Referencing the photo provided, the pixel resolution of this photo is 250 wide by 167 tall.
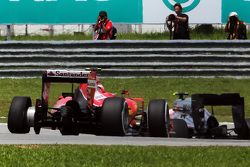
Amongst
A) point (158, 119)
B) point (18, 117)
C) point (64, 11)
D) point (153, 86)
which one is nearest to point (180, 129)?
point (158, 119)

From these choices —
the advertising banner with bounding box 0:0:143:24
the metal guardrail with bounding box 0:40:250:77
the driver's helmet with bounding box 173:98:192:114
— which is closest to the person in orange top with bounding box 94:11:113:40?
the metal guardrail with bounding box 0:40:250:77

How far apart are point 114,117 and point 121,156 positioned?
1.98m

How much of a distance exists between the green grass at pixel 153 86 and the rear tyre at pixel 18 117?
21.7ft

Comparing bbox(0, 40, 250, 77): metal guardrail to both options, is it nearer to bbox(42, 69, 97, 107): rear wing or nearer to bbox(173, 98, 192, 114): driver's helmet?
bbox(173, 98, 192, 114): driver's helmet

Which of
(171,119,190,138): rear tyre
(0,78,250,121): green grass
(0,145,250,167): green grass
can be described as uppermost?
(0,145,250,167): green grass

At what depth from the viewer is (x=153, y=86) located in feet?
67.9

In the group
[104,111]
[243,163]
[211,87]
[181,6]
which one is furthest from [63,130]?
[181,6]

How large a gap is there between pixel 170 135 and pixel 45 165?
3.41 metres

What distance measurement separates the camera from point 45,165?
963 cm

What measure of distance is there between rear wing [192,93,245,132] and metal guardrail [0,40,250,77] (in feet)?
24.8

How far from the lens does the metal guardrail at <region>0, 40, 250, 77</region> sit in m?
20.9

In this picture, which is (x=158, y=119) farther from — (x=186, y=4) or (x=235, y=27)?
(x=186, y=4)

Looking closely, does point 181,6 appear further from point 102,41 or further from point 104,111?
point 104,111

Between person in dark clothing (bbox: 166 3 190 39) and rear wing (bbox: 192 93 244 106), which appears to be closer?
rear wing (bbox: 192 93 244 106)
